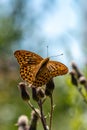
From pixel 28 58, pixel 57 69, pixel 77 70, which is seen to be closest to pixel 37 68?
pixel 28 58

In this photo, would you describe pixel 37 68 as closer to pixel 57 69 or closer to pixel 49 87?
pixel 57 69

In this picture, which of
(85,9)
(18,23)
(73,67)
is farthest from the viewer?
(85,9)

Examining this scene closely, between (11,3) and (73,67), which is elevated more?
(73,67)

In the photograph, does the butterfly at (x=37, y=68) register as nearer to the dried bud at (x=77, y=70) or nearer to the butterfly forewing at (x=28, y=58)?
the butterfly forewing at (x=28, y=58)

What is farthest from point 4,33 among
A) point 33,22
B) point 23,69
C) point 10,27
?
point 23,69

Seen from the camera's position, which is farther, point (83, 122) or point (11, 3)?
point (11, 3)

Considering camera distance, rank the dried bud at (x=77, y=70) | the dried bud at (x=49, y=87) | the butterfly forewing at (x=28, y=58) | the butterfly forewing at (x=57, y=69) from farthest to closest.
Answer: the dried bud at (x=77, y=70), the dried bud at (x=49, y=87), the butterfly forewing at (x=28, y=58), the butterfly forewing at (x=57, y=69)

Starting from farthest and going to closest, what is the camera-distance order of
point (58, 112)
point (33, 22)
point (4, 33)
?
point (33, 22) → point (4, 33) → point (58, 112)

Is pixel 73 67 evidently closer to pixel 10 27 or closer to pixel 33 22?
pixel 10 27

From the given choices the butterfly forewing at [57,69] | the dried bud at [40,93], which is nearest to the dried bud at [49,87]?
A: the dried bud at [40,93]

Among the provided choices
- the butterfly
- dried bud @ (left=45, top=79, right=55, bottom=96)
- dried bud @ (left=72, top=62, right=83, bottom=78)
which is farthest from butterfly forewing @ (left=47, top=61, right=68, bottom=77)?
dried bud @ (left=72, top=62, right=83, bottom=78)
